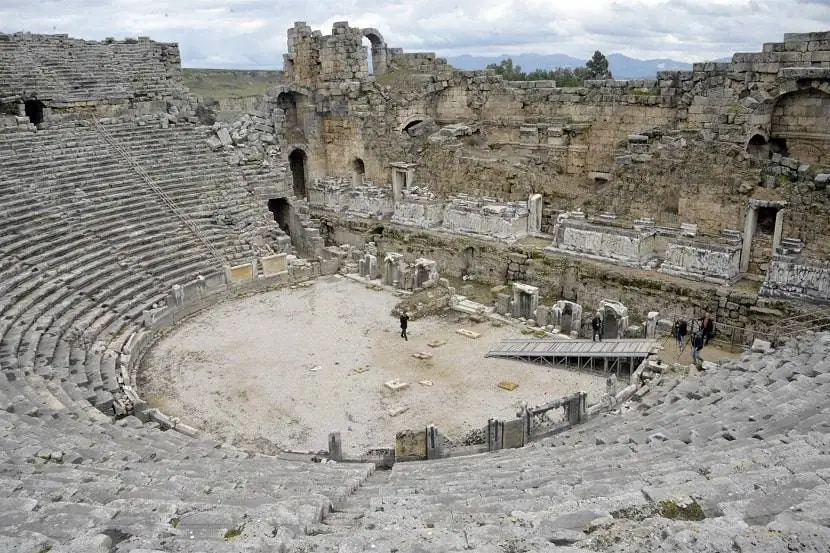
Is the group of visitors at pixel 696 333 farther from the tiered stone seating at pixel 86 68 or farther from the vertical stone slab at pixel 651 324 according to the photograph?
the tiered stone seating at pixel 86 68

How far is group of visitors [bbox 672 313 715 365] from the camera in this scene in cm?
1405

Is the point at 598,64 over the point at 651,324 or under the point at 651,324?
over

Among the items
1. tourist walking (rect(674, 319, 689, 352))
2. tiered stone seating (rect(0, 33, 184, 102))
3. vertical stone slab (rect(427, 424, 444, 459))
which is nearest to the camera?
vertical stone slab (rect(427, 424, 444, 459))

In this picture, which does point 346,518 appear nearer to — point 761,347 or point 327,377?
point 327,377

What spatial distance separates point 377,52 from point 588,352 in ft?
65.8

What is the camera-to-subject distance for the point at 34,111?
2338 cm

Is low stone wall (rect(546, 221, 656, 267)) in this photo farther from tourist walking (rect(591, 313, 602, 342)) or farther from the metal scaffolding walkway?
the metal scaffolding walkway

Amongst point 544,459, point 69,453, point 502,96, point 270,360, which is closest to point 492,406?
point 544,459

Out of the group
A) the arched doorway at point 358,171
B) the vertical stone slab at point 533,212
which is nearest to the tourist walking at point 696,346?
the vertical stone slab at point 533,212

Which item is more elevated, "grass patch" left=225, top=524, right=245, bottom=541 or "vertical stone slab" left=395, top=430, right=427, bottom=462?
"grass patch" left=225, top=524, right=245, bottom=541

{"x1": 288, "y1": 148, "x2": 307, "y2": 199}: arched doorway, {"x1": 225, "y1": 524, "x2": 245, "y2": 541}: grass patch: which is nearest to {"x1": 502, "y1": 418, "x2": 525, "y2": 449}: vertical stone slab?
{"x1": 225, "y1": 524, "x2": 245, "y2": 541}: grass patch

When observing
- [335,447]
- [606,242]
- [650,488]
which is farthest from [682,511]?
[606,242]

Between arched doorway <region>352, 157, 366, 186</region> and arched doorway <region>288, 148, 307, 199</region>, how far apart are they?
91.6 inches

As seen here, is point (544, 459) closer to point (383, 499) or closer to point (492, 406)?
point (383, 499)
